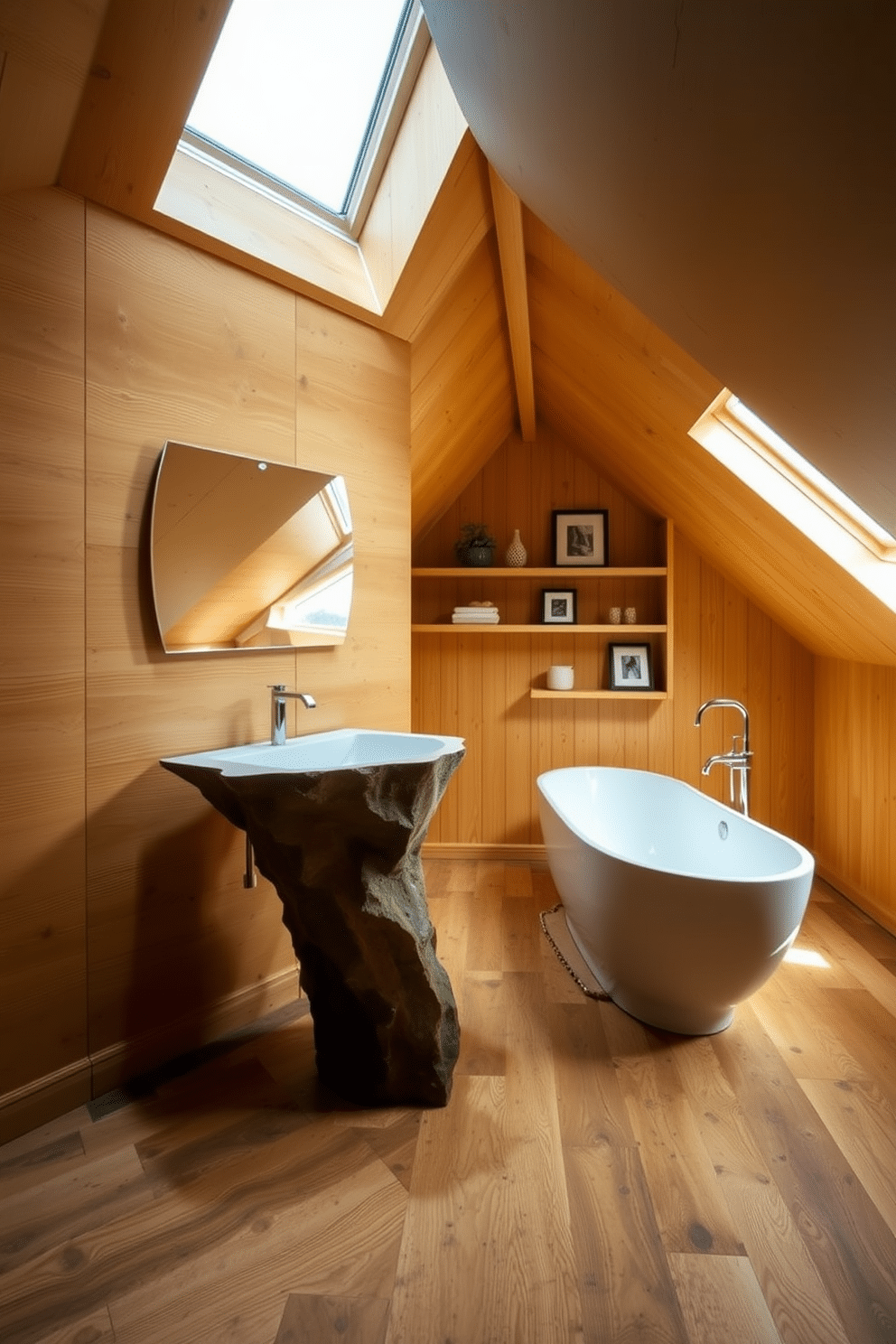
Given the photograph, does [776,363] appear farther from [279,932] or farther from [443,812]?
[443,812]

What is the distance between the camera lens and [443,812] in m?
4.33

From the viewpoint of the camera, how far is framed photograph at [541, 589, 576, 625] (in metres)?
4.24

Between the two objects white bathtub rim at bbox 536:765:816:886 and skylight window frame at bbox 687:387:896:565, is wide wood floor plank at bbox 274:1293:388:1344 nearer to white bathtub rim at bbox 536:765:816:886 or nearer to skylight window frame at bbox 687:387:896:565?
white bathtub rim at bbox 536:765:816:886

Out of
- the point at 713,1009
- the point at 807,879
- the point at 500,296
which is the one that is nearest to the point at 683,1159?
the point at 713,1009

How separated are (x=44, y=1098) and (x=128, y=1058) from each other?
8.8 inches

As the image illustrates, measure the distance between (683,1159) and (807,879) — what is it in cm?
76

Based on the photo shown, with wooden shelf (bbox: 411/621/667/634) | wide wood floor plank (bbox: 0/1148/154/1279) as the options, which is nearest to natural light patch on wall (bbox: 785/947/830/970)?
wooden shelf (bbox: 411/621/667/634)

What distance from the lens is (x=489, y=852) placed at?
428 cm

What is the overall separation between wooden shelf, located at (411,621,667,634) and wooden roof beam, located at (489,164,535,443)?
1102 millimetres

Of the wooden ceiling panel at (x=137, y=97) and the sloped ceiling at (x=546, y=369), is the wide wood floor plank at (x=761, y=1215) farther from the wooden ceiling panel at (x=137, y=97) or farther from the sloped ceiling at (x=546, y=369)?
the wooden ceiling panel at (x=137, y=97)

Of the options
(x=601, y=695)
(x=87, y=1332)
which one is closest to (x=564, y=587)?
(x=601, y=695)

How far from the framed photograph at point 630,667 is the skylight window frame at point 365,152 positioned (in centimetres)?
244

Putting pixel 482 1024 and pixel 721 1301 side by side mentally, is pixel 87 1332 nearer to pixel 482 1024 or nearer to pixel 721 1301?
pixel 721 1301

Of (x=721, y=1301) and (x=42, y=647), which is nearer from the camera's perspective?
(x=721, y=1301)
